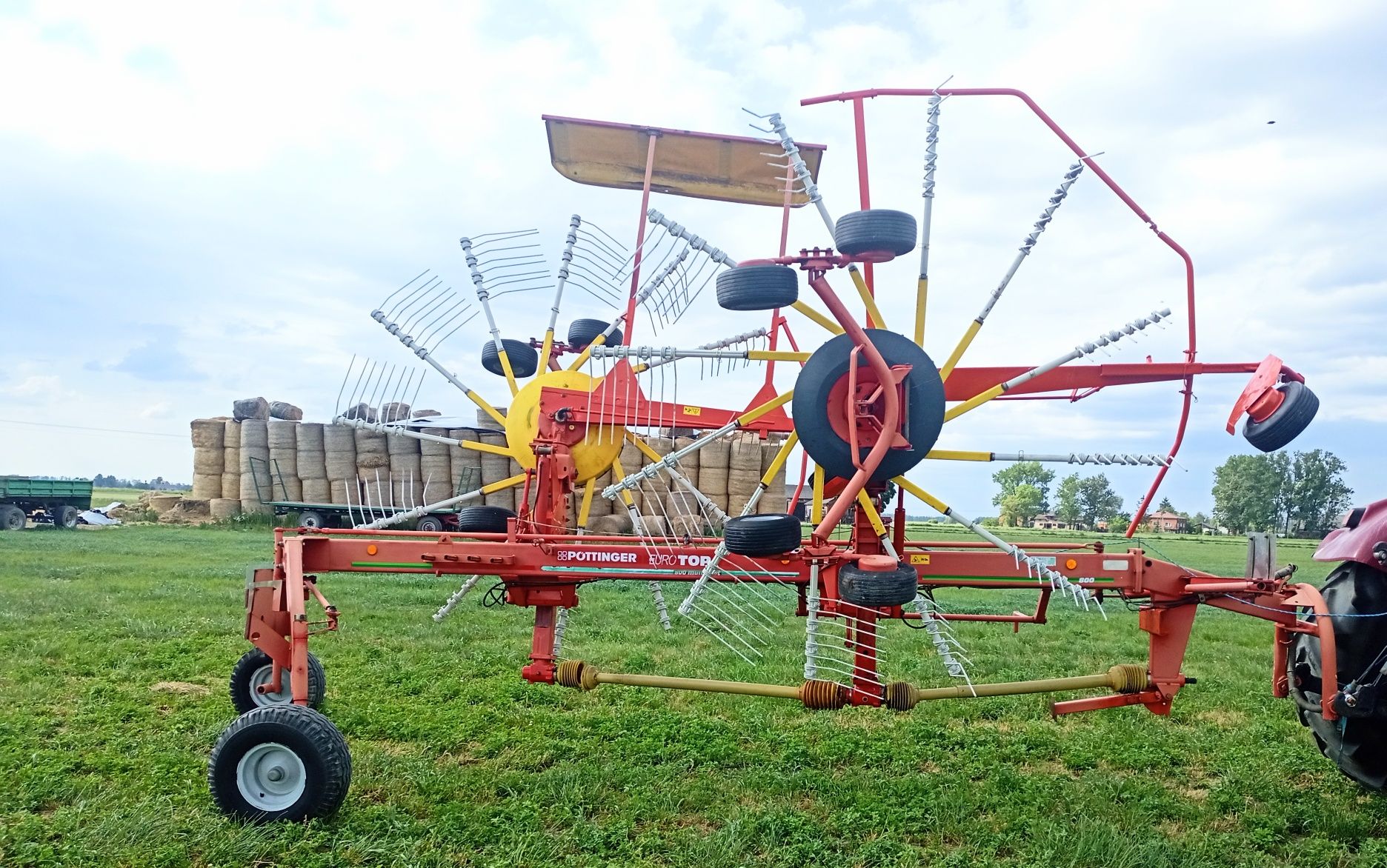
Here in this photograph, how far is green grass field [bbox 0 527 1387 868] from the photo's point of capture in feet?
13.8

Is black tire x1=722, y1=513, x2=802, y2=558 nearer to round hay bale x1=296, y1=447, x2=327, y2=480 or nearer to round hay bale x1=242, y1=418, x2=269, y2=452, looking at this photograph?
round hay bale x1=296, y1=447, x2=327, y2=480

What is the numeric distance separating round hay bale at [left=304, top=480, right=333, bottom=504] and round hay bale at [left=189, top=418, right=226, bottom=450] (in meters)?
2.96

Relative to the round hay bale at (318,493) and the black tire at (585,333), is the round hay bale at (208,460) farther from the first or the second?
the black tire at (585,333)

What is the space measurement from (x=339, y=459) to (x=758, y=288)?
20.1 meters

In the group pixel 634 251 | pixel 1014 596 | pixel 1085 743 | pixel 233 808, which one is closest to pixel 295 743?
pixel 233 808

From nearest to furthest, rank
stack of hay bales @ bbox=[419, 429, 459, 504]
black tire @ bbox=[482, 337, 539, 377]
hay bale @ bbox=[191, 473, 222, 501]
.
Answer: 1. black tire @ bbox=[482, 337, 539, 377]
2. stack of hay bales @ bbox=[419, 429, 459, 504]
3. hay bale @ bbox=[191, 473, 222, 501]

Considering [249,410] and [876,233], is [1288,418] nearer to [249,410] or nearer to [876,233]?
[876,233]

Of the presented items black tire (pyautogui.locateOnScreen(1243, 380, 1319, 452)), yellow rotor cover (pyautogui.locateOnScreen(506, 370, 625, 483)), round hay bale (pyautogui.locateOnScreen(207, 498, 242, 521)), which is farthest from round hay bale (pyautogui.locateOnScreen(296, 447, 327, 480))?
black tire (pyautogui.locateOnScreen(1243, 380, 1319, 452))

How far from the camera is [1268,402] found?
439 centimetres

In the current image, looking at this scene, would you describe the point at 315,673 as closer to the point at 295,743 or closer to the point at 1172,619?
the point at 295,743

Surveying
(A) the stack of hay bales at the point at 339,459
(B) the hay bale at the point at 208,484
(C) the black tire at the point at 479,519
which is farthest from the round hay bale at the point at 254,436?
(C) the black tire at the point at 479,519

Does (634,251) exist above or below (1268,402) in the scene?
above

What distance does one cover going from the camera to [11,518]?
892 inches

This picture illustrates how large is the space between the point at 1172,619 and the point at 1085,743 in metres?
1.42
